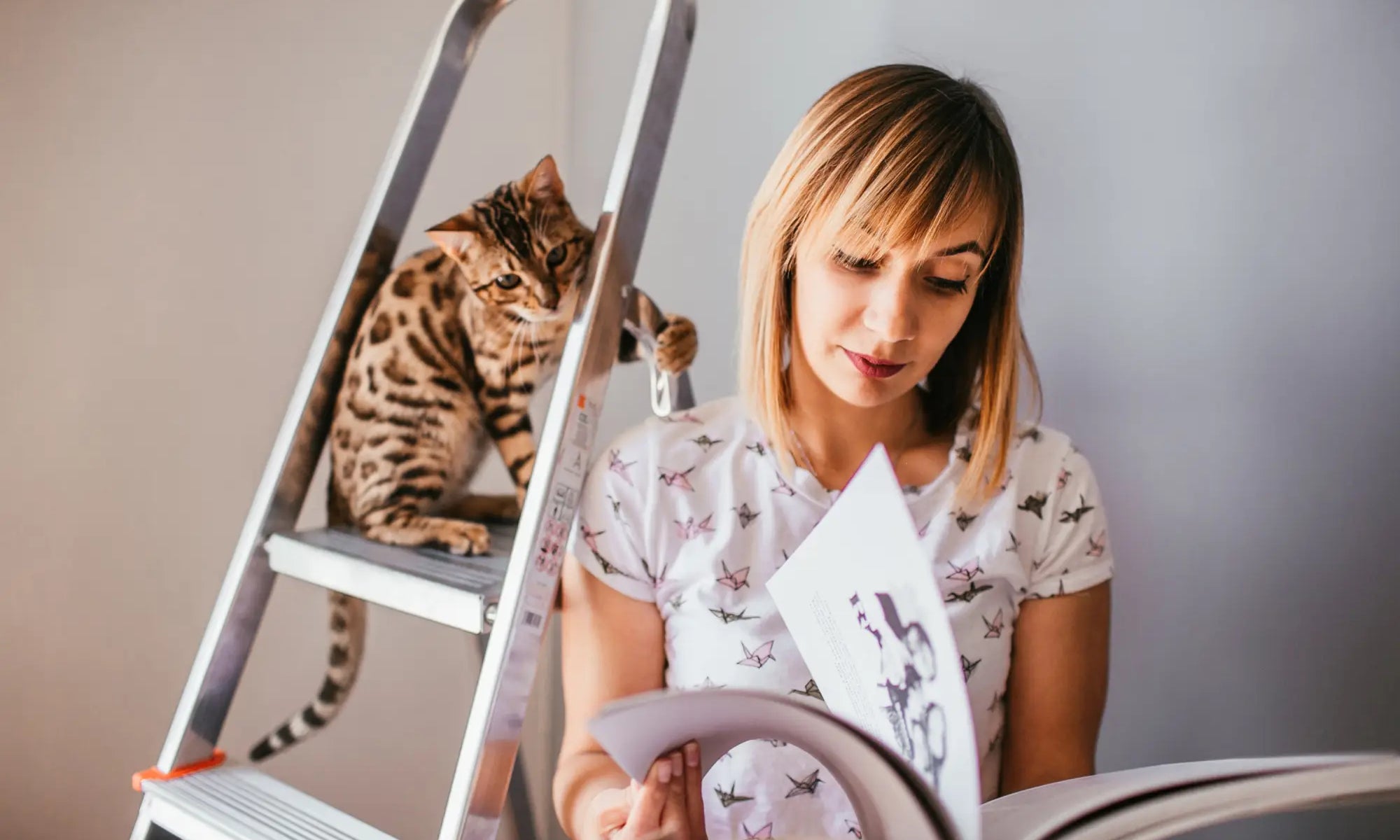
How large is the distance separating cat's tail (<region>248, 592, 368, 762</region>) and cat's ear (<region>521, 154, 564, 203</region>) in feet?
1.34

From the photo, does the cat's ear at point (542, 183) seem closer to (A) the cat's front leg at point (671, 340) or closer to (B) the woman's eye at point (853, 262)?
(A) the cat's front leg at point (671, 340)

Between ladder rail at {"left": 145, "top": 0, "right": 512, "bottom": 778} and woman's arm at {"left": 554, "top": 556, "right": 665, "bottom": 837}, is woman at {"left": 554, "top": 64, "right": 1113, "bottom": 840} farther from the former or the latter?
ladder rail at {"left": 145, "top": 0, "right": 512, "bottom": 778}

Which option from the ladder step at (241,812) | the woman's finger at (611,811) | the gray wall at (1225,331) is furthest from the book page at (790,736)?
the gray wall at (1225,331)

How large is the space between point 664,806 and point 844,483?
0.35 metres

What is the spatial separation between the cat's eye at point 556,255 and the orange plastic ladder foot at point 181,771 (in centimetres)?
47

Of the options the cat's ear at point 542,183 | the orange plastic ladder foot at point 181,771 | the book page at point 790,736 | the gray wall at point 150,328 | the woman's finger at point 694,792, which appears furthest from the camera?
the gray wall at point 150,328

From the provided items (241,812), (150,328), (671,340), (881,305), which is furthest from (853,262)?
(150,328)

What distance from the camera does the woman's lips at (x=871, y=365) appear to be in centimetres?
72

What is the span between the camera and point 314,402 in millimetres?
767

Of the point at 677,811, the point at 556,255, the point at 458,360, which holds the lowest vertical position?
the point at 677,811

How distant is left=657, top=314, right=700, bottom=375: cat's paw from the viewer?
2.60ft

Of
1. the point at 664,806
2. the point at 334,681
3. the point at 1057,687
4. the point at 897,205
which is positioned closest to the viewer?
the point at 664,806

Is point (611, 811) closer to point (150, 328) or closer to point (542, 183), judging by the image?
point (542, 183)

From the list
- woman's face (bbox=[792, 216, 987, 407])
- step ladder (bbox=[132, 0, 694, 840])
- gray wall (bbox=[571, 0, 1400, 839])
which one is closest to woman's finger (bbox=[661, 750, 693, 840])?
step ladder (bbox=[132, 0, 694, 840])
